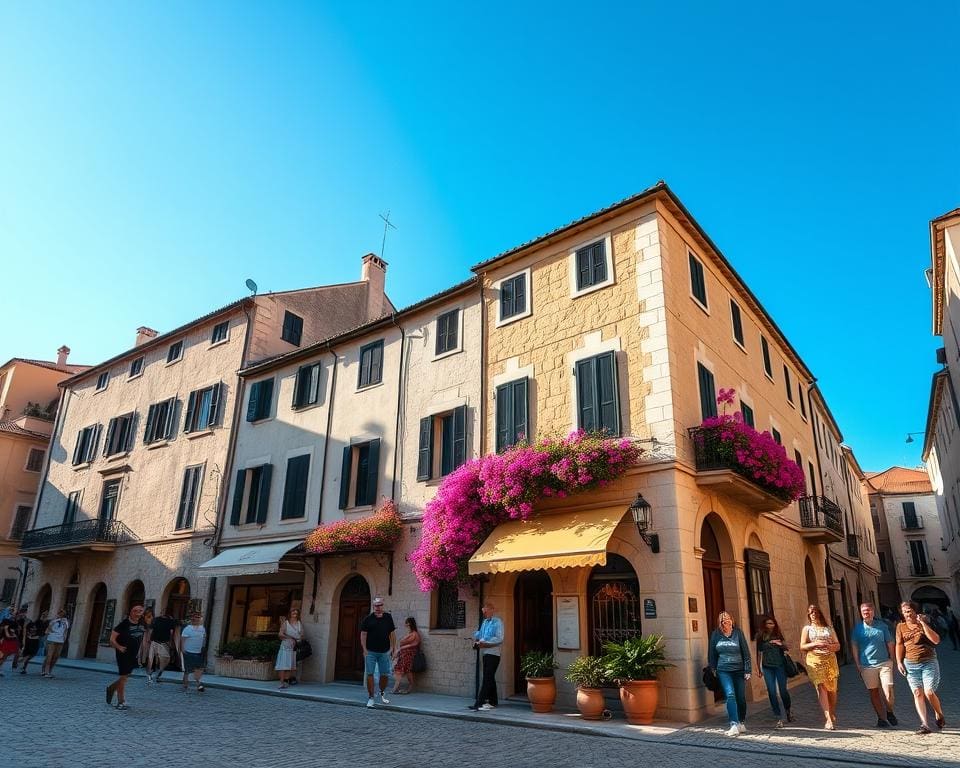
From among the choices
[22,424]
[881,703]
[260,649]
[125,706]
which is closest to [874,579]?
[881,703]

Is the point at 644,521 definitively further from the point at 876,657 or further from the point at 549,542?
the point at 876,657

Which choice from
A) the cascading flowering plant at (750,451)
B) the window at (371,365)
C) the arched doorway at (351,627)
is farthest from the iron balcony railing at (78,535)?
the cascading flowering plant at (750,451)

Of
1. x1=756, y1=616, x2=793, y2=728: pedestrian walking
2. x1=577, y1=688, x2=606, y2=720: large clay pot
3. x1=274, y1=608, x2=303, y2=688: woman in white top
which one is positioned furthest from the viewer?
x1=274, y1=608, x2=303, y2=688: woman in white top

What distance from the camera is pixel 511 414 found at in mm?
14336

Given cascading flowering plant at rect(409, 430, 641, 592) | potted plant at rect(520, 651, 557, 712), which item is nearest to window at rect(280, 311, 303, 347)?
cascading flowering plant at rect(409, 430, 641, 592)

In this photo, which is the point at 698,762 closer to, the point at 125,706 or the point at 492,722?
the point at 492,722

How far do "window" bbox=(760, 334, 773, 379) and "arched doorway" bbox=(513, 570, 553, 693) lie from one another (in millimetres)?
10112

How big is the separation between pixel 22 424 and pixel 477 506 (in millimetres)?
30604

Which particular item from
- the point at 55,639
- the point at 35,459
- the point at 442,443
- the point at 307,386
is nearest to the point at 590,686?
the point at 442,443

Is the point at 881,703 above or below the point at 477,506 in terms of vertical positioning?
below

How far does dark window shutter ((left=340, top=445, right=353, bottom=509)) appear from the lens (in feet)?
56.2

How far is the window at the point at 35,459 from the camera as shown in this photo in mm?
32906

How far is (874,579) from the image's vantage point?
120 ft

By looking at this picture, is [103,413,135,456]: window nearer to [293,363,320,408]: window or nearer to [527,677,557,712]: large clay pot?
[293,363,320,408]: window
